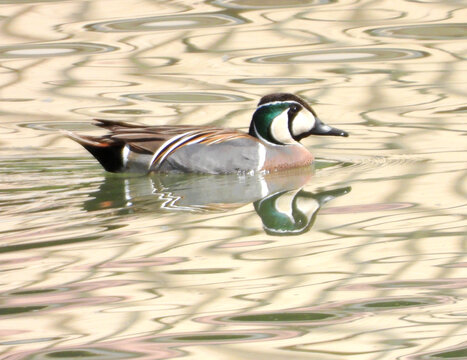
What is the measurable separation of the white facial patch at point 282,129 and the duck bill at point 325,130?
0.17m

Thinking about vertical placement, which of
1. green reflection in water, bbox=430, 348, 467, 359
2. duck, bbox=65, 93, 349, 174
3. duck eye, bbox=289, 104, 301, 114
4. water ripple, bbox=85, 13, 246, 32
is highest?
water ripple, bbox=85, 13, 246, 32

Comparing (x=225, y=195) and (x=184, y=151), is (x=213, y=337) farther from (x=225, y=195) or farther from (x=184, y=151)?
(x=184, y=151)

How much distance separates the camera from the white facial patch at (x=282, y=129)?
858 cm

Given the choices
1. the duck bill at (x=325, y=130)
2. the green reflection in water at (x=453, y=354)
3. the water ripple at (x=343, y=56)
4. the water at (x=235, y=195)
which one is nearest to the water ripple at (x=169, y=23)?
the water at (x=235, y=195)

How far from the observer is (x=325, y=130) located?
853 centimetres

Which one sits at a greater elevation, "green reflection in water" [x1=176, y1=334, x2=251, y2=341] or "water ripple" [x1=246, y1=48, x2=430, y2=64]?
"water ripple" [x1=246, y1=48, x2=430, y2=64]

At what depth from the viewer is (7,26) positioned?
11883 millimetres

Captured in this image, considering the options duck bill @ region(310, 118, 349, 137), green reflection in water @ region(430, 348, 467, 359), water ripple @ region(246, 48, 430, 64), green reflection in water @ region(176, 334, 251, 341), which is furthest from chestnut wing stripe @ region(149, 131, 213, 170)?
green reflection in water @ region(430, 348, 467, 359)

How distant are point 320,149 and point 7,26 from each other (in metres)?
4.14

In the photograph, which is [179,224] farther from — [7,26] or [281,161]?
[7,26]

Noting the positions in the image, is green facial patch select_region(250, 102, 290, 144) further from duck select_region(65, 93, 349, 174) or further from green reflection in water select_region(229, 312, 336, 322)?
green reflection in water select_region(229, 312, 336, 322)

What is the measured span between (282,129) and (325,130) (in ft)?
0.99

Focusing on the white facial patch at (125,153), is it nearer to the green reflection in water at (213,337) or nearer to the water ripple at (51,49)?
the water ripple at (51,49)

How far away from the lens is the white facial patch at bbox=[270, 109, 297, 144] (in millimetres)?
8578
